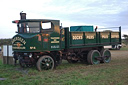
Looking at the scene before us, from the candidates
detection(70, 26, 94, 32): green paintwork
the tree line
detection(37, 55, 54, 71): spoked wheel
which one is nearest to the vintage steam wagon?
detection(37, 55, 54, 71): spoked wheel

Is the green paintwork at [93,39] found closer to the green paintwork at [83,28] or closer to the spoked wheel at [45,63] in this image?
the green paintwork at [83,28]

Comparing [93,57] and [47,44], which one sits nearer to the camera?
[47,44]

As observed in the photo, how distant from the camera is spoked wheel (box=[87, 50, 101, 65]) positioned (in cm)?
1381

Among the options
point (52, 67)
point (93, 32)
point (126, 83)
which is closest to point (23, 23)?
point (52, 67)

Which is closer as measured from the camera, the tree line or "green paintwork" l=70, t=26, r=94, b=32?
"green paintwork" l=70, t=26, r=94, b=32

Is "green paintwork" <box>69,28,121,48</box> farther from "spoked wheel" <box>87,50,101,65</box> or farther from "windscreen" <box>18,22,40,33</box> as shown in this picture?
"windscreen" <box>18,22,40,33</box>

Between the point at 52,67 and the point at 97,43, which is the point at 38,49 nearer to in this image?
the point at 52,67

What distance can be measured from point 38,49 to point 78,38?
3.33m

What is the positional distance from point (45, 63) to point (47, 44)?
3.40 ft

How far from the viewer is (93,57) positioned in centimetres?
1409

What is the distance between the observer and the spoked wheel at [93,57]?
1381cm

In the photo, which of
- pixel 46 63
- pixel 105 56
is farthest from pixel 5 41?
pixel 46 63

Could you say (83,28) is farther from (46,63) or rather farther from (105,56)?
(46,63)

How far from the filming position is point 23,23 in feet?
36.9
